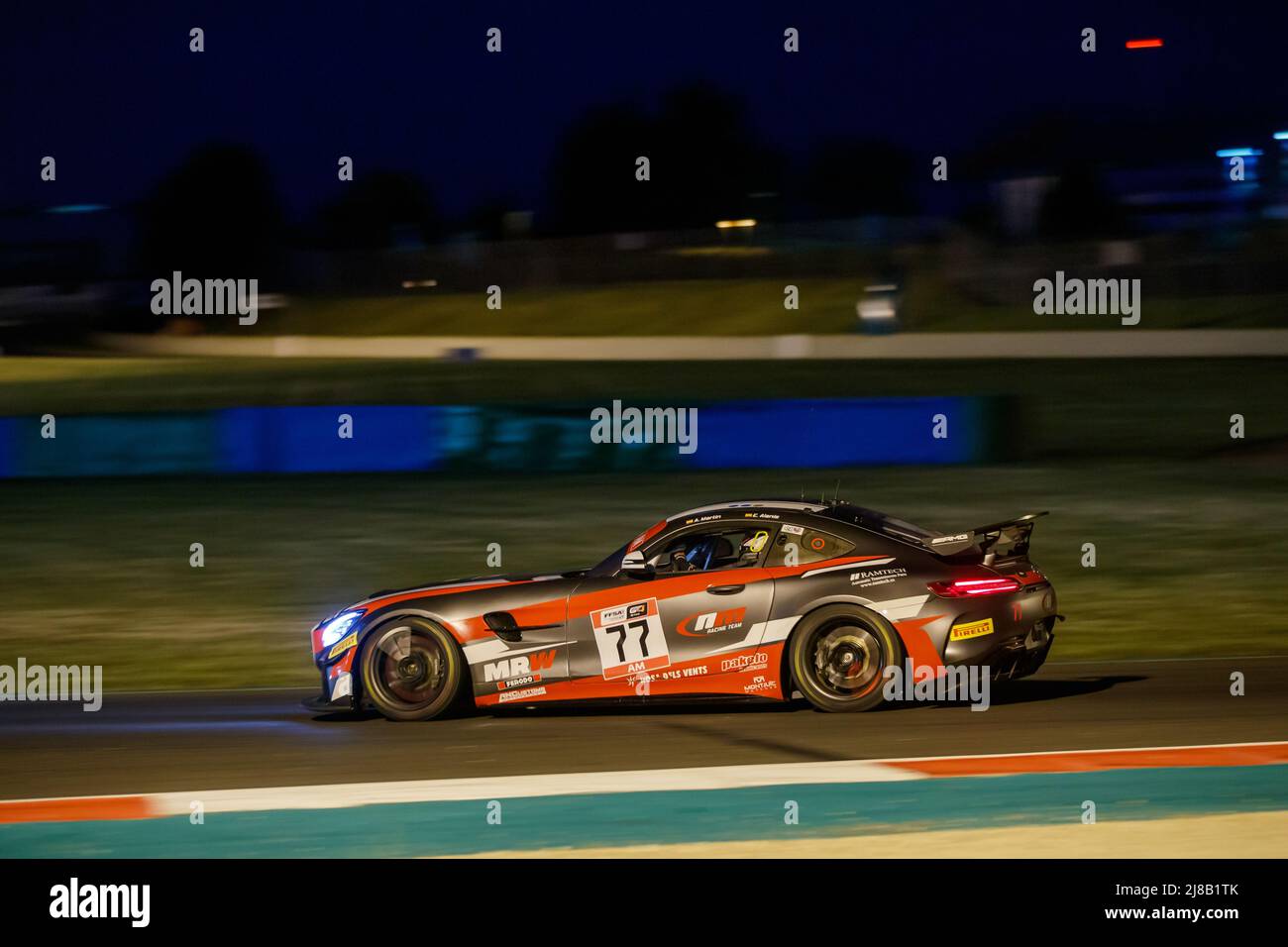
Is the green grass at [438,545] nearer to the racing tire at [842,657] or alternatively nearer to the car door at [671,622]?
Result: the car door at [671,622]

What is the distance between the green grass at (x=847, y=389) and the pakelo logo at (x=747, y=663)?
14173mm

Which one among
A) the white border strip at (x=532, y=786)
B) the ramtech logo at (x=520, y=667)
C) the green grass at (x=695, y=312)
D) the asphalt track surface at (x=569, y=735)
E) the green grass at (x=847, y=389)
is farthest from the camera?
the green grass at (x=695, y=312)

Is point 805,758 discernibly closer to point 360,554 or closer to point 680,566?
point 680,566

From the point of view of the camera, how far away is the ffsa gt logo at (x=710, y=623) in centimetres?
888

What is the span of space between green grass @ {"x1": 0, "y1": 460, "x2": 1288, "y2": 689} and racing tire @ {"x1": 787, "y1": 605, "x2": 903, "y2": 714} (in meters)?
3.71

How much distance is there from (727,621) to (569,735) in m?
1.00

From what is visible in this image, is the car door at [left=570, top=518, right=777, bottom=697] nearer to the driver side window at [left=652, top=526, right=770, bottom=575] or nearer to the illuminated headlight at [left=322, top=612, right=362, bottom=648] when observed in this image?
the driver side window at [left=652, top=526, right=770, bottom=575]

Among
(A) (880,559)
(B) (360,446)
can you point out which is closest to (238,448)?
(B) (360,446)

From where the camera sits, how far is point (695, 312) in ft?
174

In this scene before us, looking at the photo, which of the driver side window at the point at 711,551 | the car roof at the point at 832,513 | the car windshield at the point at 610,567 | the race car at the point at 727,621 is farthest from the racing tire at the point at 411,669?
the car roof at the point at 832,513

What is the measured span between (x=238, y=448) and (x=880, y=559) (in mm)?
14409
